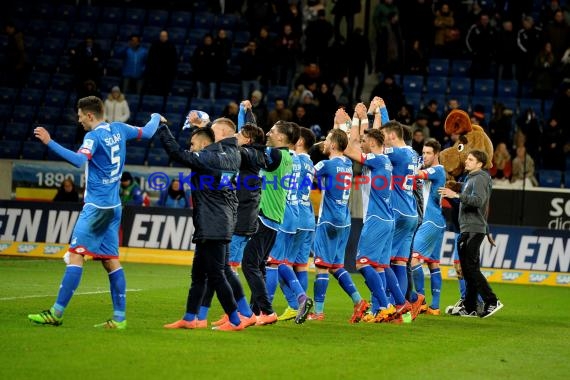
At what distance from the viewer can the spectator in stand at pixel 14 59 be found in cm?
2962

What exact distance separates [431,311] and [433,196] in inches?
67.7

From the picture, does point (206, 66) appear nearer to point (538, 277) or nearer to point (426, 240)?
point (538, 277)

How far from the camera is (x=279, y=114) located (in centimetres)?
2598

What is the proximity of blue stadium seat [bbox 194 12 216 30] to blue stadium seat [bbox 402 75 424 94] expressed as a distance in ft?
19.6

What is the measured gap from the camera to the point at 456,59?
2909cm

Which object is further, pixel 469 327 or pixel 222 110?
pixel 222 110

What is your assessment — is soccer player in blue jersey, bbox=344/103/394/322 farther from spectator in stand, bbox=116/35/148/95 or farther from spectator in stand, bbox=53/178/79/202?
spectator in stand, bbox=116/35/148/95

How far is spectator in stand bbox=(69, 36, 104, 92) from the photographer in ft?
94.1

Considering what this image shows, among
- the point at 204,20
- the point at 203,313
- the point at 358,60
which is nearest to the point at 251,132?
the point at 203,313

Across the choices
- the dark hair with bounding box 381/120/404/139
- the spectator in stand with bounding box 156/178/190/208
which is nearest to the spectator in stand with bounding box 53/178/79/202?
the spectator in stand with bounding box 156/178/190/208

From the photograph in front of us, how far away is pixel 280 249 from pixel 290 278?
1.30 ft

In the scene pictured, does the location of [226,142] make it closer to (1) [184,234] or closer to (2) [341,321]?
(2) [341,321]

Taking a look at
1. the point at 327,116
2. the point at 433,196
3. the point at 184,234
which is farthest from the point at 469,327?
the point at 327,116

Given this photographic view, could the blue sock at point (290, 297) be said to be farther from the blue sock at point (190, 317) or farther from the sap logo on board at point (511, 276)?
the sap logo on board at point (511, 276)
